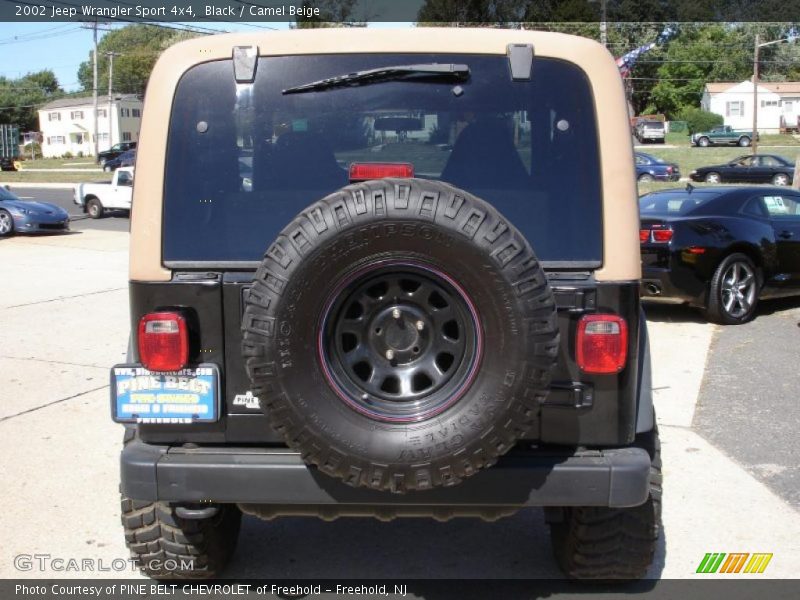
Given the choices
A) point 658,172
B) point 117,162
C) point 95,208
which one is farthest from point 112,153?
point 658,172

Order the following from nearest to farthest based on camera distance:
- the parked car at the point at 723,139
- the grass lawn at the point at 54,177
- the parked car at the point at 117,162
Answer: the grass lawn at the point at 54,177 → the parked car at the point at 117,162 → the parked car at the point at 723,139

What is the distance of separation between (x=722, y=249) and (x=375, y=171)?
24.0ft

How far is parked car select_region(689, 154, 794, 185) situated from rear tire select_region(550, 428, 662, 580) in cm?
3477

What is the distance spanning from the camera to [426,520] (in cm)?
458

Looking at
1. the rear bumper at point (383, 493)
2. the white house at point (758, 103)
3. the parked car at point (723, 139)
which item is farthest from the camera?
the white house at point (758, 103)

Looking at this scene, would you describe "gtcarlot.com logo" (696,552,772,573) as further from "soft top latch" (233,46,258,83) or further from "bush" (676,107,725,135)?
"bush" (676,107,725,135)

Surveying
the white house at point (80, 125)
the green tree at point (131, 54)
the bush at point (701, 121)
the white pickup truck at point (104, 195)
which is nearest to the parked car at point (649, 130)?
the bush at point (701, 121)

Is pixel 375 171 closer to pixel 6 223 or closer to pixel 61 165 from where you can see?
pixel 6 223

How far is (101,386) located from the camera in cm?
718

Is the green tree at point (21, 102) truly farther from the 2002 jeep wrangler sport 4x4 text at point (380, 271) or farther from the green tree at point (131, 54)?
the 2002 jeep wrangler sport 4x4 text at point (380, 271)

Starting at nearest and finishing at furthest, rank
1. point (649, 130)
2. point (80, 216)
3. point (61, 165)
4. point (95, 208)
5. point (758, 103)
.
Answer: point (95, 208) < point (80, 216) < point (649, 130) < point (61, 165) < point (758, 103)

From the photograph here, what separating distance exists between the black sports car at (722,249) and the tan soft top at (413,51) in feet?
21.9

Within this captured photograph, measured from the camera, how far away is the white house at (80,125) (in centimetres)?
8662

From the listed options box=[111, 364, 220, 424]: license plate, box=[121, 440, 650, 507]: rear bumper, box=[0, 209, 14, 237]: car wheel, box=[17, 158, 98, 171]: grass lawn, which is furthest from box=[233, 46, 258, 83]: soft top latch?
box=[17, 158, 98, 171]: grass lawn
